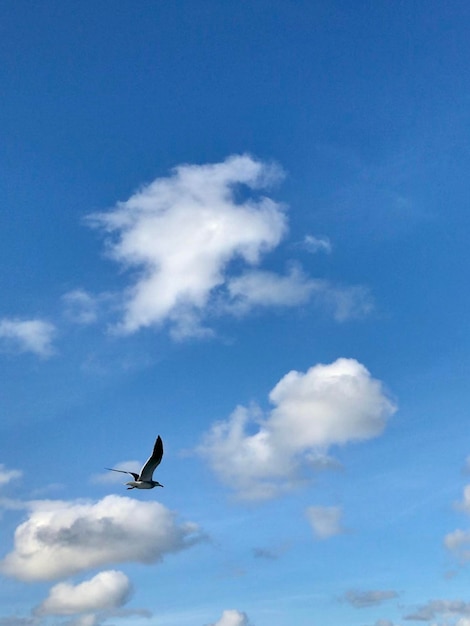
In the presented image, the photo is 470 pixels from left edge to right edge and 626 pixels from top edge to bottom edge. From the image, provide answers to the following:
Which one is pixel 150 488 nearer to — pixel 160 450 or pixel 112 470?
pixel 160 450

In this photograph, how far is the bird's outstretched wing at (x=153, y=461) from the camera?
154m

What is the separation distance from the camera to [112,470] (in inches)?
5541

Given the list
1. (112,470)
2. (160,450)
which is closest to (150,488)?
(160,450)

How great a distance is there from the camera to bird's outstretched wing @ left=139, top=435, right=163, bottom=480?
154500mm

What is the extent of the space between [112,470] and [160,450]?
16896mm

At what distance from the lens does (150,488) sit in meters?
161

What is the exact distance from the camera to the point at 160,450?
155625mm

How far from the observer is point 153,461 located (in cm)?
15588

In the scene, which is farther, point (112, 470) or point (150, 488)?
point (150, 488)

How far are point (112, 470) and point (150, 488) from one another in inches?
903

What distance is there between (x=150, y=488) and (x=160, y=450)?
11662 millimetres
